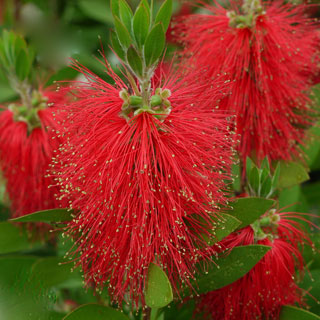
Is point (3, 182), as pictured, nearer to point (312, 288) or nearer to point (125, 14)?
point (125, 14)

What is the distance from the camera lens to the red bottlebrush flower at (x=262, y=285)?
111 centimetres

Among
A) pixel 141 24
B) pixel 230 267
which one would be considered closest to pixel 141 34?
pixel 141 24

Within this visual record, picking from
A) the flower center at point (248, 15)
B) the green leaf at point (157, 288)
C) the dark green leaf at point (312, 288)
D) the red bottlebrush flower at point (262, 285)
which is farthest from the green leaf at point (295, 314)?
the flower center at point (248, 15)

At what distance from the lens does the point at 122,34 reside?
2.81ft

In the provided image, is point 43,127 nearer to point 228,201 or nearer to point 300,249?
point 228,201

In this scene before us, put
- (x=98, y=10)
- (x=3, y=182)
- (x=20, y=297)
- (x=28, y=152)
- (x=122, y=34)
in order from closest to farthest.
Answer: (x=122, y=34) → (x=20, y=297) → (x=28, y=152) → (x=3, y=182) → (x=98, y=10)

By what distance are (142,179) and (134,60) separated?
23 centimetres

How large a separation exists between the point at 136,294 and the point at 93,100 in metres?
0.44

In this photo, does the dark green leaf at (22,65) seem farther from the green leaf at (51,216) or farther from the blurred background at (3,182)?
the green leaf at (51,216)

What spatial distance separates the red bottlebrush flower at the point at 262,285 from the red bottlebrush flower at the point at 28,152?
50cm

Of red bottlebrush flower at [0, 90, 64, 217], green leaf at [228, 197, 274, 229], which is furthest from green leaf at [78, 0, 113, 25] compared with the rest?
green leaf at [228, 197, 274, 229]

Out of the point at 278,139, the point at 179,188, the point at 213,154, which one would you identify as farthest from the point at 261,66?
the point at 179,188

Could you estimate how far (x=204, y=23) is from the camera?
54.2 inches

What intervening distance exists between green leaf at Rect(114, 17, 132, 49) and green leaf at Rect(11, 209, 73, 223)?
36 centimetres
